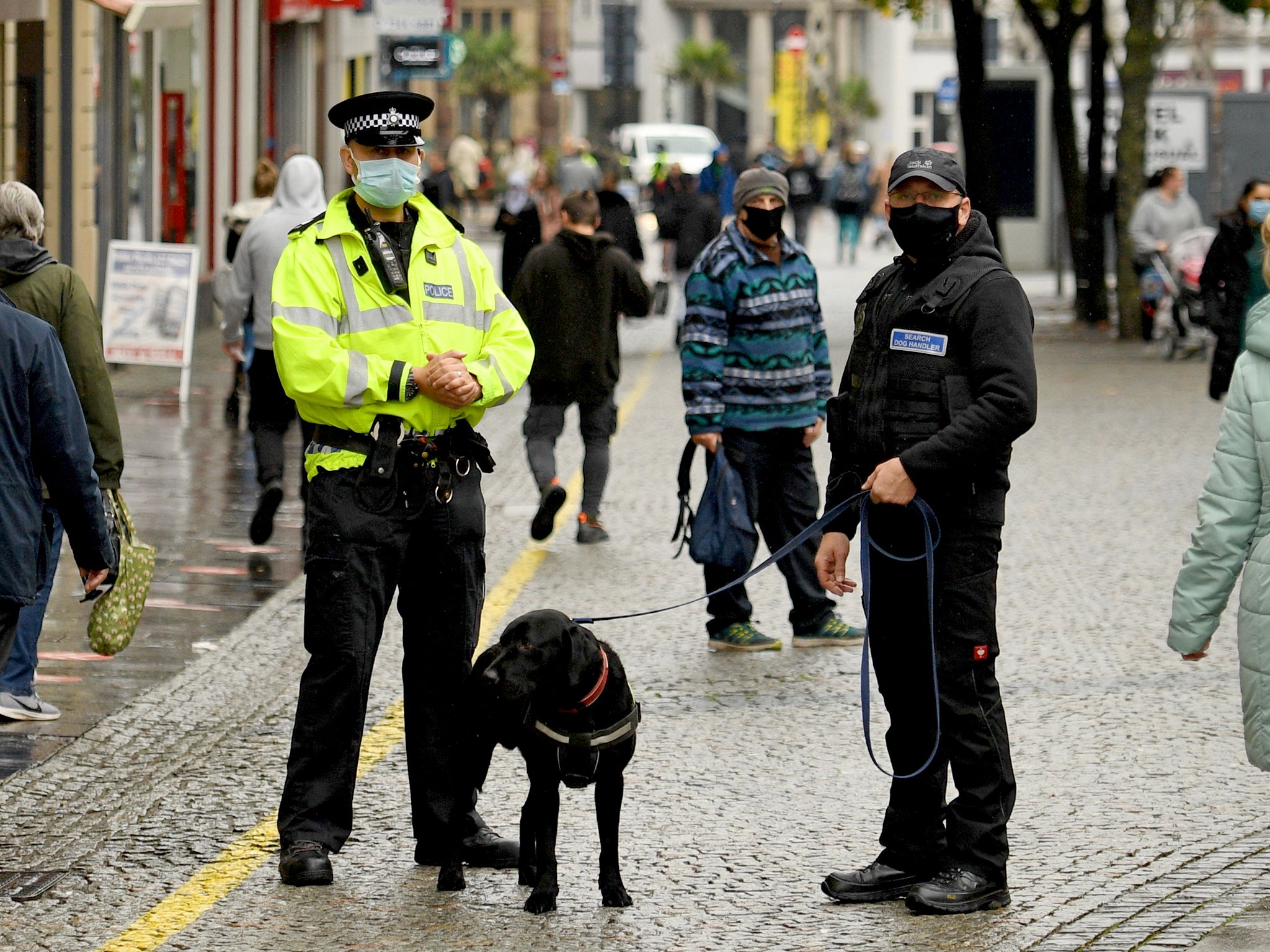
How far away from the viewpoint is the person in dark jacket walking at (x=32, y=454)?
17.3ft

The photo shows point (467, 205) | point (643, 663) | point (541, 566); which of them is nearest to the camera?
point (643, 663)

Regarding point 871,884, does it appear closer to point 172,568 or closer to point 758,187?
point 758,187

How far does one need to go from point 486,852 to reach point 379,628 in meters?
0.64

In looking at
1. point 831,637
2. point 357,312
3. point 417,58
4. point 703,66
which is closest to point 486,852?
point 357,312

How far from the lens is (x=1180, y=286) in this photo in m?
19.9

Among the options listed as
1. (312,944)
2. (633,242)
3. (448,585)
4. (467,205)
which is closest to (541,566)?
(448,585)

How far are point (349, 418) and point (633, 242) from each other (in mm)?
11450

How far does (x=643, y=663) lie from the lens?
8.14 metres

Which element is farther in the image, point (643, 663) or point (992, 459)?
point (643, 663)

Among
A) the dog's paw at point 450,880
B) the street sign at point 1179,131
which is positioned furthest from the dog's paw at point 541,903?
the street sign at point 1179,131

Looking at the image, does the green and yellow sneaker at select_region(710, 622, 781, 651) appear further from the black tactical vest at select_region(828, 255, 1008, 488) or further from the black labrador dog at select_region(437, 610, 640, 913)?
the black labrador dog at select_region(437, 610, 640, 913)

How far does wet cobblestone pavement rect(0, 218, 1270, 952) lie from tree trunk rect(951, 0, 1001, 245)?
11482 mm

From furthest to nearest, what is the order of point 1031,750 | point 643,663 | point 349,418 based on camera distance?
1. point 643,663
2. point 1031,750
3. point 349,418

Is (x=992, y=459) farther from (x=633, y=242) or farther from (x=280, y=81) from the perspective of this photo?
(x=280, y=81)
